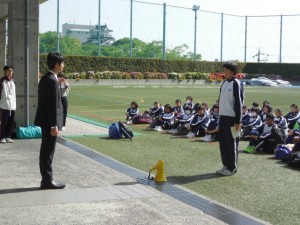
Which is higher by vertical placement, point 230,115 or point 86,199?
point 230,115

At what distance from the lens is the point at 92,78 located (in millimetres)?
50125

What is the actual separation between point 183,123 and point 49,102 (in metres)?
7.94

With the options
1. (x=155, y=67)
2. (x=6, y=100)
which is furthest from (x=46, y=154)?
(x=155, y=67)

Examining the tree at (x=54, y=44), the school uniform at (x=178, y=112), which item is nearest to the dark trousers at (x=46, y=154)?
the school uniform at (x=178, y=112)

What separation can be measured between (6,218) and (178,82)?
51.0m

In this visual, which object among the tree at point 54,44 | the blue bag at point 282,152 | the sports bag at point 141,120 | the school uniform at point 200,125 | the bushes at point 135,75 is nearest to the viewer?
the blue bag at point 282,152

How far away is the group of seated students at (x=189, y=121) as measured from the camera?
1372cm

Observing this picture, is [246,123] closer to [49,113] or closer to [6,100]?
[6,100]

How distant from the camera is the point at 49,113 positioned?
742cm

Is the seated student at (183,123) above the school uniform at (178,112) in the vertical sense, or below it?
below

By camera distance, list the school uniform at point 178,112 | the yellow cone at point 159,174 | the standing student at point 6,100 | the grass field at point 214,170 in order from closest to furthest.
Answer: the grass field at point 214,170
the yellow cone at point 159,174
the standing student at point 6,100
the school uniform at point 178,112

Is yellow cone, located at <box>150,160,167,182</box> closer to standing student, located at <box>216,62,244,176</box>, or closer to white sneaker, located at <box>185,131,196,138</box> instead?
standing student, located at <box>216,62,244,176</box>

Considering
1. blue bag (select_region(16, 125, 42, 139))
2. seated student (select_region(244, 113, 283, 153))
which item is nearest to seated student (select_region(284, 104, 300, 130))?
seated student (select_region(244, 113, 283, 153))

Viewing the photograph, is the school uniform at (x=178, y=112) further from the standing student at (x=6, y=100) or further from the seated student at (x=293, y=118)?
the standing student at (x=6, y=100)
